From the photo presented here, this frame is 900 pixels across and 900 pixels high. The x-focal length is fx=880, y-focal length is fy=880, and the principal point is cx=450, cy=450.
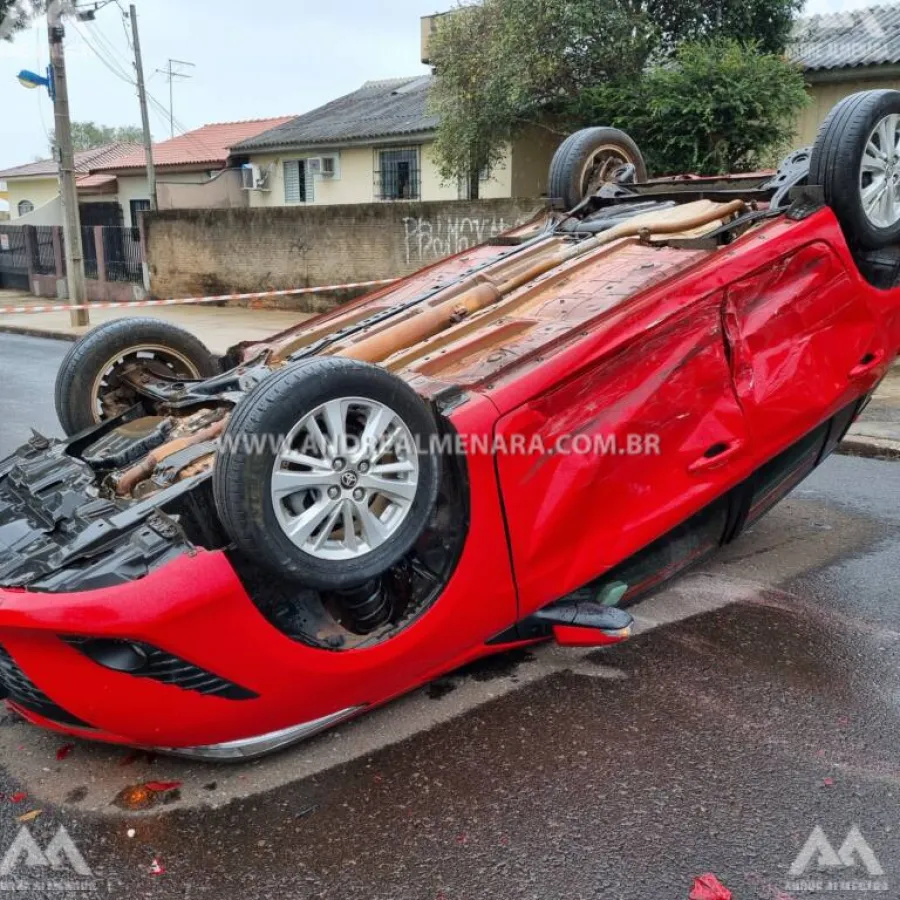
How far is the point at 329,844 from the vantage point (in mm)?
2381

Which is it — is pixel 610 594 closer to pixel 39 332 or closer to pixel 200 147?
pixel 39 332

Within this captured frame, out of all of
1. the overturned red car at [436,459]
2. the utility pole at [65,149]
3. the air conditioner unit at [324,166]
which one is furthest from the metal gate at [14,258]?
the overturned red car at [436,459]

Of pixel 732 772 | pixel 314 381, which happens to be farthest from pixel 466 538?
pixel 732 772

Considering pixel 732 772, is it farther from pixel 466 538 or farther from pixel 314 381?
pixel 314 381

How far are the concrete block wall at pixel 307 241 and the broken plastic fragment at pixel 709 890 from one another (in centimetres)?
1001

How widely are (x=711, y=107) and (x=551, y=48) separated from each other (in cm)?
252

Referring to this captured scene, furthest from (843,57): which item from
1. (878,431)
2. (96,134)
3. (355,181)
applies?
(96,134)

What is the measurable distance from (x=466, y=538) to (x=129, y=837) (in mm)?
1264

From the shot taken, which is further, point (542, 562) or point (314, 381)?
point (542, 562)

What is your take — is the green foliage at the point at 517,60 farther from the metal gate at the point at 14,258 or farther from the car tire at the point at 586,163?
the metal gate at the point at 14,258

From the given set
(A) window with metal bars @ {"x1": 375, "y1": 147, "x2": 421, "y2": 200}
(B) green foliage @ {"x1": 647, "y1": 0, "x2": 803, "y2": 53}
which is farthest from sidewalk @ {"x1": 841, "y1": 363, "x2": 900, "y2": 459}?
(A) window with metal bars @ {"x1": 375, "y1": 147, "x2": 421, "y2": 200}

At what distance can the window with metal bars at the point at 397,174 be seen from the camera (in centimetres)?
1938

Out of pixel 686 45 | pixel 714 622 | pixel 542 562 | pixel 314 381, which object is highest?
pixel 686 45

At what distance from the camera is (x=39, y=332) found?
1506cm
